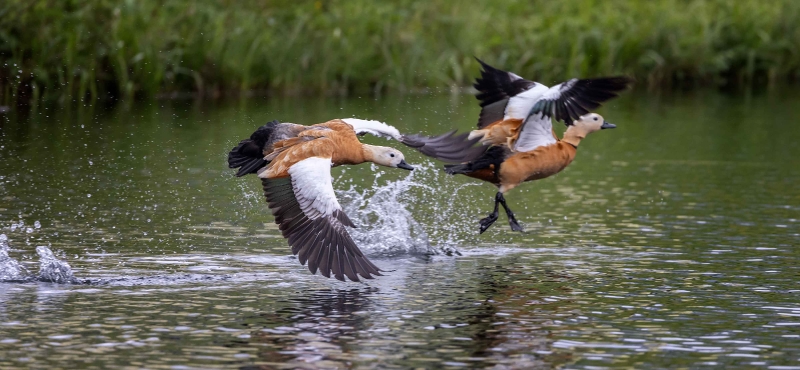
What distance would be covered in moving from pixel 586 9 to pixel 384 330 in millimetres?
20491

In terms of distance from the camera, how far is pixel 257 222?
1193 cm

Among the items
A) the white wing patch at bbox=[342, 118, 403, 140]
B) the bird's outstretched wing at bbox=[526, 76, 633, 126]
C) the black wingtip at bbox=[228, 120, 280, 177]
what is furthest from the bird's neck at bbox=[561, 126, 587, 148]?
the black wingtip at bbox=[228, 120, 280, 177]

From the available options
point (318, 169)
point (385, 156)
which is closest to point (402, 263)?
point (385, 156)

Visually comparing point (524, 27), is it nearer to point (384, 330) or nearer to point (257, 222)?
point (257, 222)

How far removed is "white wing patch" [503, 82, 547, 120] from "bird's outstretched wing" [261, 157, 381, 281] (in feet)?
7.33

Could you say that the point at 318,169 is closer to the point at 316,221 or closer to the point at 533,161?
the point at 316,221

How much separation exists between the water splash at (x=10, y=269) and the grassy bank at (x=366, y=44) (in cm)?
1006

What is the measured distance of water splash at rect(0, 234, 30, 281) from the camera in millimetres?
9023

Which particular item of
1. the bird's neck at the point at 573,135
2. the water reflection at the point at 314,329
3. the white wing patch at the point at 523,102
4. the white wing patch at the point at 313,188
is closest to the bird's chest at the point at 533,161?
the bird's neck at the point at 573,135

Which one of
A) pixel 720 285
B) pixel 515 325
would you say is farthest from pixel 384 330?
pixel 720 285

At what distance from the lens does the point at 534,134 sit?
11.1m

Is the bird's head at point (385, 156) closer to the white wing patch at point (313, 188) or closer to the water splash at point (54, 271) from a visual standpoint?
the white wing patch at point (313, 188)

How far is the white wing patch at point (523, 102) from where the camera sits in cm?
1074

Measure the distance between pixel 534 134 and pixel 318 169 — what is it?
2599 mm
